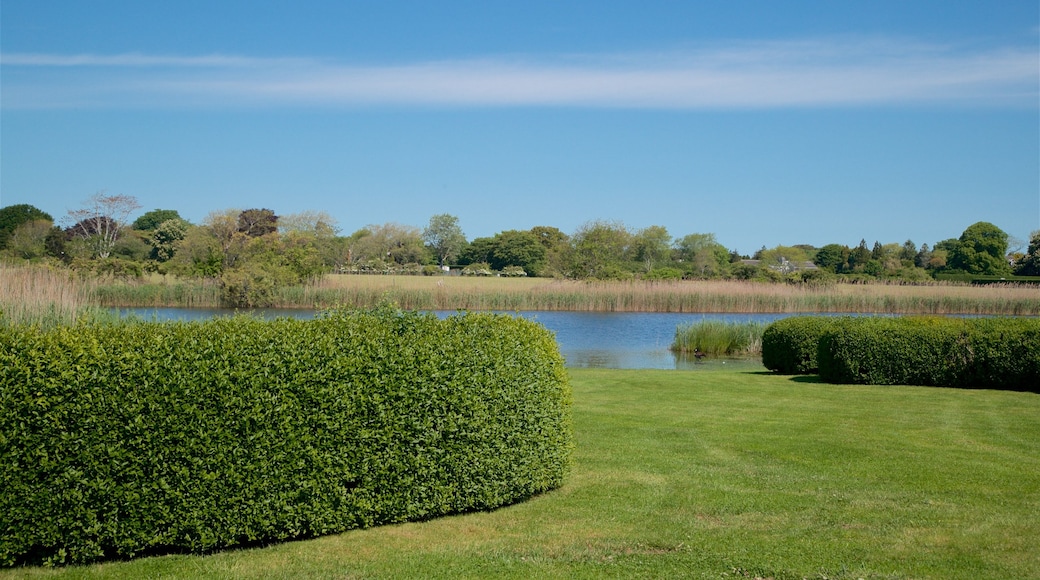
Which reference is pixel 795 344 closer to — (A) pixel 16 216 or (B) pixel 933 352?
(B) pixel 933 352

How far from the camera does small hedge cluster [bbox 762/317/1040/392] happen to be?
15.1 m

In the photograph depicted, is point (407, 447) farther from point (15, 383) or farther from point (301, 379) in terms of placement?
point (15, 383)

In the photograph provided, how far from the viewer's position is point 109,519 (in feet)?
18.7

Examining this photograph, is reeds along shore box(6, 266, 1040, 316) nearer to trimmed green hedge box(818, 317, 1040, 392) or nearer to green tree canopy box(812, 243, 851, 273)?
trimmed green hedge box(818, 317, 1040, 392)

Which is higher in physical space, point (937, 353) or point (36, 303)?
point (36, 303)

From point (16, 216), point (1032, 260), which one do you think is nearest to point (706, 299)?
point (1032, 260)

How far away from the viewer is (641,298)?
138ft

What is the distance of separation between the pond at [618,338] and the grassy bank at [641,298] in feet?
4.51

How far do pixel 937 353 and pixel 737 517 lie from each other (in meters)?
10.7

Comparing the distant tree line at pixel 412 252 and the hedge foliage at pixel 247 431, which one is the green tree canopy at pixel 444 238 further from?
the hedge foliage at pixel 247 431

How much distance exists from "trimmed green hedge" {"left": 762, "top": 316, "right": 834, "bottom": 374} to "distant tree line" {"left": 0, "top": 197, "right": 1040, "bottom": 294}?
27.6 meters

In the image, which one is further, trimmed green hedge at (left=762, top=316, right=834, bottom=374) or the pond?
the pond

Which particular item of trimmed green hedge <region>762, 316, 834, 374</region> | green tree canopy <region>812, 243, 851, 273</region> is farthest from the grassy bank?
green tree canopy <region>812, 243, 851, 273</region>

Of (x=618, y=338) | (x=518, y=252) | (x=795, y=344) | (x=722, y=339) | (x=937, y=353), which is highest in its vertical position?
(x=518, y=252)
